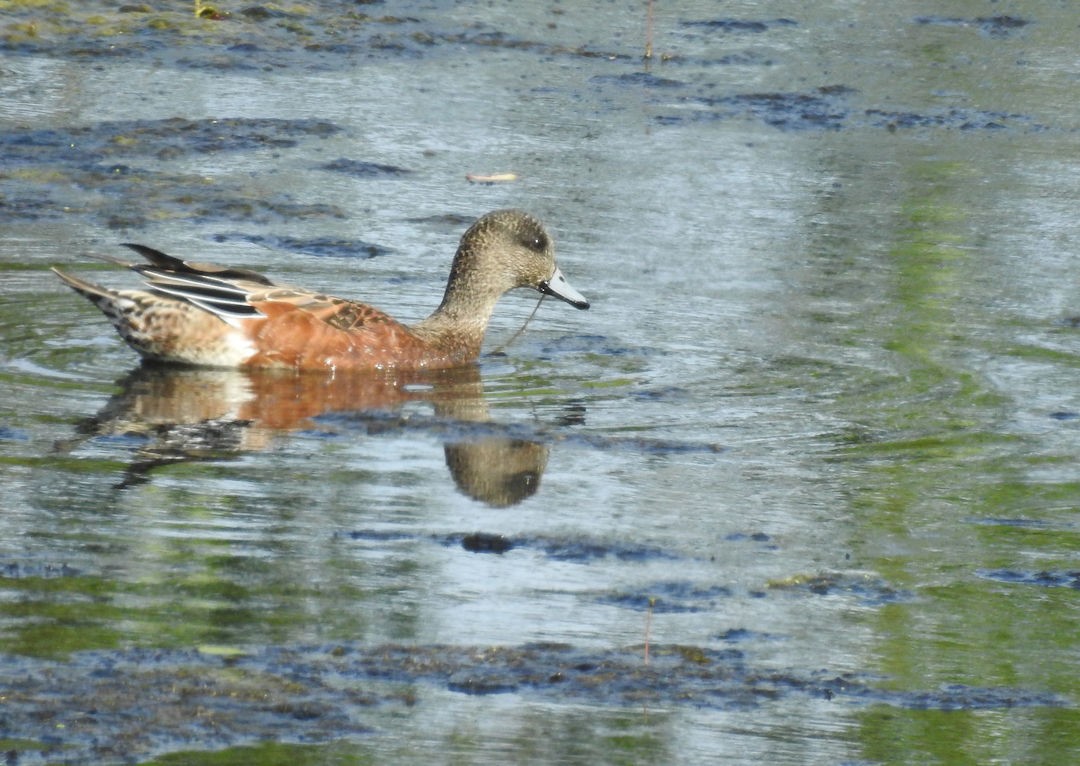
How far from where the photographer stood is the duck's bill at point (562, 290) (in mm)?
8516

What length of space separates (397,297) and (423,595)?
409 cm

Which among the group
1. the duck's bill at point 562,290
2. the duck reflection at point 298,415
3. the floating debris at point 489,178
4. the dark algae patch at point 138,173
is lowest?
the duck reflection at point 298,415

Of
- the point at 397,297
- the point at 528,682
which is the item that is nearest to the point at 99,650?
the point at 528,682

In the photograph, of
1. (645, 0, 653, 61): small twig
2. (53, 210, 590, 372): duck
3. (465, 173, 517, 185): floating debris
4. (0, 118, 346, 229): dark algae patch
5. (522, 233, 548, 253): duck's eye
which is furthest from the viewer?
(645, 0, 653, 61): small twig

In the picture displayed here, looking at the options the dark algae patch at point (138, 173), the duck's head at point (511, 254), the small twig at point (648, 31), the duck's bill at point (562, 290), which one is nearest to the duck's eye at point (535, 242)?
the duck's head at point (511, 254)

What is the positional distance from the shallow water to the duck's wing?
26 cm

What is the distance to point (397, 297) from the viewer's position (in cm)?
905

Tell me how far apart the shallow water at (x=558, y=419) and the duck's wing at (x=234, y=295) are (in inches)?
10.2

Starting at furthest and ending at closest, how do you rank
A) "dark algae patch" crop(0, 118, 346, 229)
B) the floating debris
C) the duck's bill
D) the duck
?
the floating debris, "dark algae patch" crop(0, 118, 346, 229), the duck's bill, the duck

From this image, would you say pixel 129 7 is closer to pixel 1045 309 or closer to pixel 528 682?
pixel 1045 309

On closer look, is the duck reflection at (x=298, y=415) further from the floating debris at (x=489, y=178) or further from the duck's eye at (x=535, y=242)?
the floating debris at (x=489, y=178)

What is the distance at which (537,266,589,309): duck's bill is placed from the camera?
335 inches

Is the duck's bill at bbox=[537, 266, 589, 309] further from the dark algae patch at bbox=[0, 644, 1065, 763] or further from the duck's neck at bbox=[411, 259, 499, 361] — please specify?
the dark algae patch at bbox=[0, 644, 1065, 763]

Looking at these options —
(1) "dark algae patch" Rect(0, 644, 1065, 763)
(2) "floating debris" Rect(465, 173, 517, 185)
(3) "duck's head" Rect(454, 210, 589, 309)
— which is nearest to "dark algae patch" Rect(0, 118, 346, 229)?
(2) "floating debris" Rect(465, 173, 517, 185)
